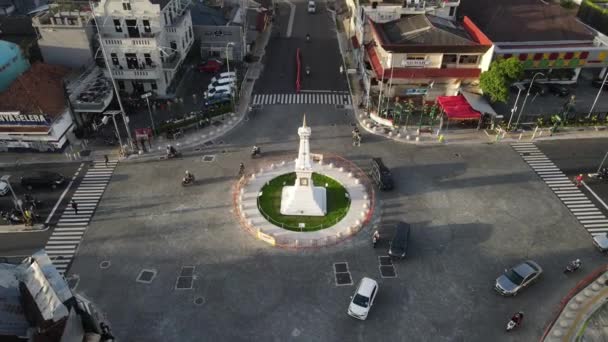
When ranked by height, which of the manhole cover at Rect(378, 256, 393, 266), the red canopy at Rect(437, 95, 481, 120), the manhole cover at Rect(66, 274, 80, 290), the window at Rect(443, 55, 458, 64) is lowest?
the manhole cover at Rect(66, 274, 80, 290)

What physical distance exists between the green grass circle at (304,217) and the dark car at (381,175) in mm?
4020

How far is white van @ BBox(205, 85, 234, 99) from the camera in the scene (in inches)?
2517

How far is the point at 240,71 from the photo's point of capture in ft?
244

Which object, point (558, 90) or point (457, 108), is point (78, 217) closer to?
point (457, 108)

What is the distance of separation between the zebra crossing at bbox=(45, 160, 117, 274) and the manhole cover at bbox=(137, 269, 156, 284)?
700 cm

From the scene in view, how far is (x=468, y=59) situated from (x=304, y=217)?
117ft

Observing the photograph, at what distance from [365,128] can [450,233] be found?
70.8ft

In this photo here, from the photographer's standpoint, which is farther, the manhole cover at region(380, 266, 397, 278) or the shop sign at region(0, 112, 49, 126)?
the shop sign at region(0, 112, 49, 126)

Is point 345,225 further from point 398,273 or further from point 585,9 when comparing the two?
point 585,9

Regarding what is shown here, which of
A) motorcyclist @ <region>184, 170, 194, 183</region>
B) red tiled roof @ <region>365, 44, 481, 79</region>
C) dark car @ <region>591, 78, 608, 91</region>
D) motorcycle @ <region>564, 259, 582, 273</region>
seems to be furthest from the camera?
dark car @ <region>591, 78, 608, 91</region>

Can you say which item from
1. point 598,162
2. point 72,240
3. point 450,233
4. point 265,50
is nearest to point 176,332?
point 72,240

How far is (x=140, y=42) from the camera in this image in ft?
199

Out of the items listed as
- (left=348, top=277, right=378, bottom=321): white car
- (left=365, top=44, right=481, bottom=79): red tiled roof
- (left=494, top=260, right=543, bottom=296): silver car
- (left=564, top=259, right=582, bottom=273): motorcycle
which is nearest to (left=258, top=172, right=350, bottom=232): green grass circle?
(left=348, top=277, right=378, bottom=321): white car

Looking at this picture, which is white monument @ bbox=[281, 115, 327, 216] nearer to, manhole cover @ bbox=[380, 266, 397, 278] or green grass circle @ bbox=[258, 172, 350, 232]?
green grass circle @ bbox=[258, 172, 350, 232]
